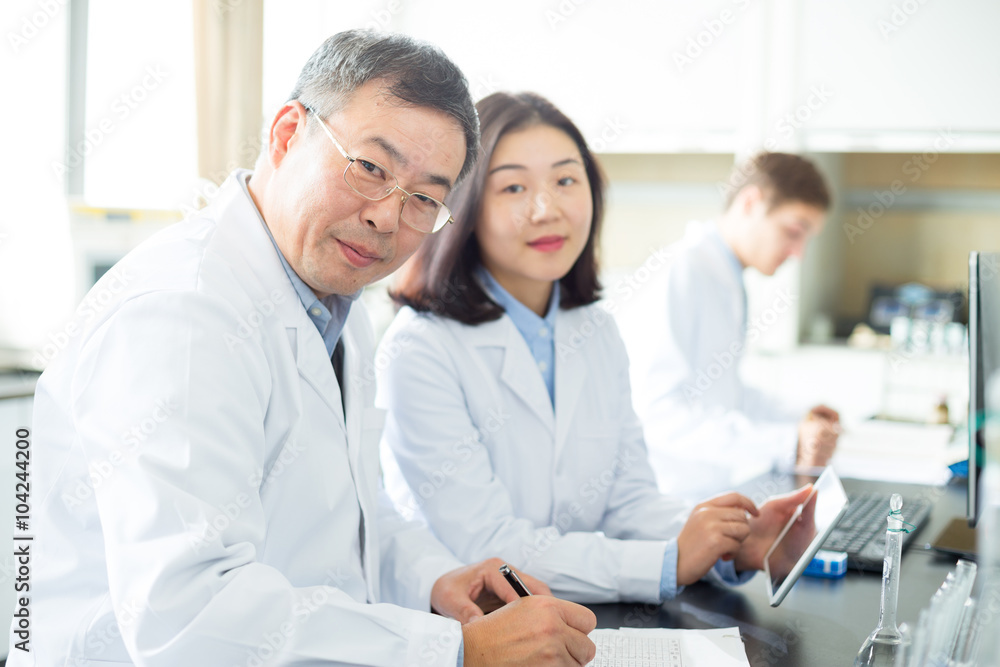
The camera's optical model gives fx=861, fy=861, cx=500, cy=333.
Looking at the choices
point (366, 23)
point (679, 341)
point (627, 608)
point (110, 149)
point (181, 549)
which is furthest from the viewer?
point (366, 23)

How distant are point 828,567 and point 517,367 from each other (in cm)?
64

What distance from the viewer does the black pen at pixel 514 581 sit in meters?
1.17

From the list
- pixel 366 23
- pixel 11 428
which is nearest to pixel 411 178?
pixel 11 428

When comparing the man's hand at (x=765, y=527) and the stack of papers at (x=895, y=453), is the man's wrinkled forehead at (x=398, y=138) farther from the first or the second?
the stack of papers at (x=895, y=453)

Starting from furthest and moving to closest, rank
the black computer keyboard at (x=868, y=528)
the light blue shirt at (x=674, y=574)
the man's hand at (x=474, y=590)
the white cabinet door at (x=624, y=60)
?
the white cabinet door at (x=624, y=60) → the black computer keyboard at (x=868, y=528) → the light blue shirt at (x=674, y=574) → the man's hand at (x=474, y=590)

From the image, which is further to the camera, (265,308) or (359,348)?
(359,348)

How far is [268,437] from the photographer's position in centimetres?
107

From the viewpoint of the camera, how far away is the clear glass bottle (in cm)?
104

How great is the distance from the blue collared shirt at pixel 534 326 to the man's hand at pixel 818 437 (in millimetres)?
859

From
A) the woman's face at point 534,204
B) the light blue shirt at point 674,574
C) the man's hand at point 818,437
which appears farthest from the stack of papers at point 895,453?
the woman's face at point 534,204

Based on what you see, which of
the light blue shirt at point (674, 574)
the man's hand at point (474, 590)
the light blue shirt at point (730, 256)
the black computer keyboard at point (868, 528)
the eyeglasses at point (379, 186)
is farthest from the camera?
the light blue shirt at point (730, 256)

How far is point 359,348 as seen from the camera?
1.46 metres

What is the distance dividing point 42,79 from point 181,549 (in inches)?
91.1

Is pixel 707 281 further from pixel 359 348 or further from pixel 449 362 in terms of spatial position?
pixel 359 348
